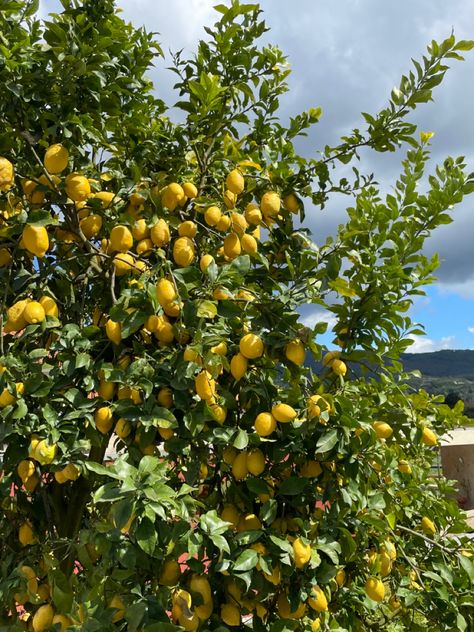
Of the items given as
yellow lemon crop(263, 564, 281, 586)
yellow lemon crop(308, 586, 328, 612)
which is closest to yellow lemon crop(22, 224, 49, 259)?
yellow lemon crop(263, 564, 281, 586)

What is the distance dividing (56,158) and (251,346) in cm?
70

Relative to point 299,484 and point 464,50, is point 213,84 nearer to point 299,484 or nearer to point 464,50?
point 464,50

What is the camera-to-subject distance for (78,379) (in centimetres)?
152

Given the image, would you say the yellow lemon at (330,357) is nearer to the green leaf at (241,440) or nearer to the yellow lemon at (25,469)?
the green leaf at (241,440)

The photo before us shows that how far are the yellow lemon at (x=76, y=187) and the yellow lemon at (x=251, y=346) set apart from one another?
0.60 m

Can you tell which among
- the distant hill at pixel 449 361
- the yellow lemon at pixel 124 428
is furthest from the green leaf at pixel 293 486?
the distant hill at pixel 449 361

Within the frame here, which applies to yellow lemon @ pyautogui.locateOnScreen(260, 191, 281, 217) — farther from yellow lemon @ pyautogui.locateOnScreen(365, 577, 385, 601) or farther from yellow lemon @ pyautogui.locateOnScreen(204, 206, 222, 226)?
yellow lemon @ pyautogui.locateOnScreen(365, 577, 385, 601)

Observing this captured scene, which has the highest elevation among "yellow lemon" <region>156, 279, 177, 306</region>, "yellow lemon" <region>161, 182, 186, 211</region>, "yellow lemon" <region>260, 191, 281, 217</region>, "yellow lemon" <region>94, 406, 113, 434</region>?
"yellow lemon" <region>161, 182, 186, 211</region>

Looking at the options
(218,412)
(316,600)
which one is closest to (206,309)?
(218,412)

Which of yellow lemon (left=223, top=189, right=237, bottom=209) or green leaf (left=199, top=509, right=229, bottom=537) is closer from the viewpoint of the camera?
green leaf (left=199, top=509, right=229, bottom=537)

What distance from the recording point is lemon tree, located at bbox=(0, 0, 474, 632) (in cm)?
131

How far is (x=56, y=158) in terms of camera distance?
57.0 inches

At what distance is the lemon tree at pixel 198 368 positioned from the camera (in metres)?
1.31

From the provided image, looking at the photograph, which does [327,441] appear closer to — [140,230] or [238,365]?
[238,365]
